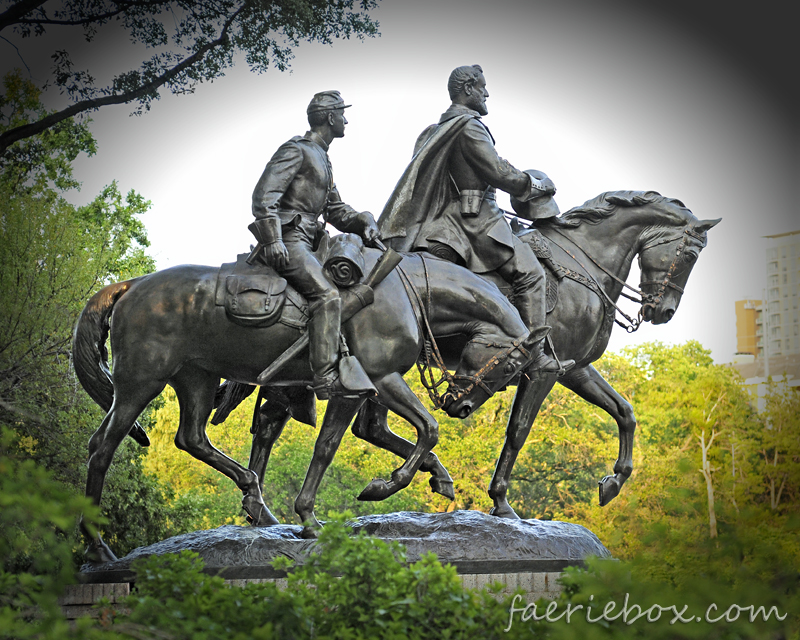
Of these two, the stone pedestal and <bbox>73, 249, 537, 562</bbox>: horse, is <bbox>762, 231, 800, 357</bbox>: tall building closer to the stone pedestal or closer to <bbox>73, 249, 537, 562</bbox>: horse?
<bbox>73, 249, 537, 562</bbox>: horse

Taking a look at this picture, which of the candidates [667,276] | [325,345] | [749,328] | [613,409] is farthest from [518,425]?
[749,328]

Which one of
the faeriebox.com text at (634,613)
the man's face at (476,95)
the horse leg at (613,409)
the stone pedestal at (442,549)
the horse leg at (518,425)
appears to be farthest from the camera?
the man's face at (476,95)

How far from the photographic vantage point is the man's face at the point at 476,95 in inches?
309

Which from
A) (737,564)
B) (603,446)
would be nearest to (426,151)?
(737,564)

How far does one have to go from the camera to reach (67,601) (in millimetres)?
6094

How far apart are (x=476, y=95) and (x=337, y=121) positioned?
1.40 meters

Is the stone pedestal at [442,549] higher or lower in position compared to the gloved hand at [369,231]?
lower

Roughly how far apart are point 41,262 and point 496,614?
41.2 ft

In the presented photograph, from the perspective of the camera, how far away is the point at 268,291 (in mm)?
6402

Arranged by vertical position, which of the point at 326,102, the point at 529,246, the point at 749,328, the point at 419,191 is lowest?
the point at 529,246

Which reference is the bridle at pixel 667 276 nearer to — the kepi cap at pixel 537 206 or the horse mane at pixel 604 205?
the horse mane at pixel 604 205

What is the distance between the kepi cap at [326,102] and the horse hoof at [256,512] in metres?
2.83

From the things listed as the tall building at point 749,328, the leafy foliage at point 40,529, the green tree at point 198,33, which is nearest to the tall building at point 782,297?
the tall building at point 749,328

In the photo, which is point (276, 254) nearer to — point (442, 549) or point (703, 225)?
point (442, 549)
